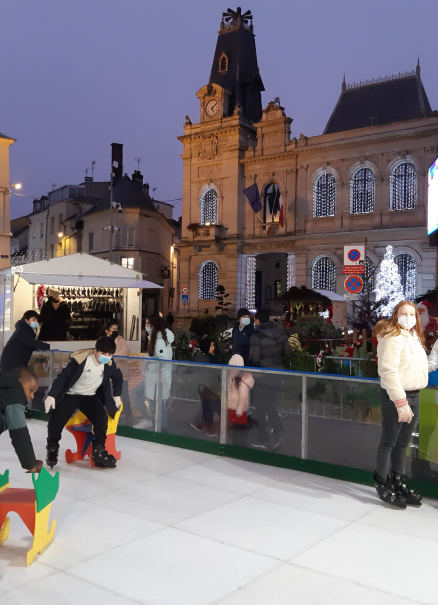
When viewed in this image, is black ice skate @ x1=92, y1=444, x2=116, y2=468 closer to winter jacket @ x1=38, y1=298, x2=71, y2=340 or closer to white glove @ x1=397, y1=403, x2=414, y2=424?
white glove @ x1=397, y1=403, x2=414, y2=424

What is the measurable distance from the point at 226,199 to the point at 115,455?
107 feet

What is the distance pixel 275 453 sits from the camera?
298 inches

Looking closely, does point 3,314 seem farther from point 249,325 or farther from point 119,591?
point 119,591

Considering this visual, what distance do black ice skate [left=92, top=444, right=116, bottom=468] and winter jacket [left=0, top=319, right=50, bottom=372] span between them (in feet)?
8.65

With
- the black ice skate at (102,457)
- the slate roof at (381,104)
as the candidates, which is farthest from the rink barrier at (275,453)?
the slate roof at (381,104)

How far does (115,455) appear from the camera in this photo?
7.73 metres

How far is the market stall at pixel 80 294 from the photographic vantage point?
1550 cm

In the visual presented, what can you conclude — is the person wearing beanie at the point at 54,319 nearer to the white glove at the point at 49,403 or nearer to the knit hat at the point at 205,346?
the knit hat at the point at 205,346

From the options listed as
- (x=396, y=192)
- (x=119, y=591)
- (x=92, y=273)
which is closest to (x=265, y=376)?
(x=119, y=591)

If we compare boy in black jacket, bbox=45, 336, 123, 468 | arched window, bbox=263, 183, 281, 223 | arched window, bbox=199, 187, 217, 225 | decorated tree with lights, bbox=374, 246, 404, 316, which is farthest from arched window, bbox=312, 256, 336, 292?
boy in black jacket, bbox=45, 336, 123, 468

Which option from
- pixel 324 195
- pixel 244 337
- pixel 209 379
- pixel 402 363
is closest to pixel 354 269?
pixel 244 337

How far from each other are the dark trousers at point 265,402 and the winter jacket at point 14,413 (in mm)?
3581

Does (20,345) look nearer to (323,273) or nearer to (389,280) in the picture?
(389,280)

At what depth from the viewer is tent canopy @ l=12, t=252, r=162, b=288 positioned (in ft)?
49.8
